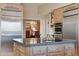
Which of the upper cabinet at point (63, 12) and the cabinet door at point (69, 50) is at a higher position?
the upper cabinet at point (63, 12)

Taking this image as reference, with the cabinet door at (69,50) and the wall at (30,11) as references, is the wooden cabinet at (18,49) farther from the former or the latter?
the cabinet door at (69,50)

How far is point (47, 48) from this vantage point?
153 centimetres

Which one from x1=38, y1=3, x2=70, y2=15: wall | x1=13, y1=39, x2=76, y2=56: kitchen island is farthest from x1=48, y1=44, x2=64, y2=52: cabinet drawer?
x1=38, y1=3, x2=70, y2=15: wall

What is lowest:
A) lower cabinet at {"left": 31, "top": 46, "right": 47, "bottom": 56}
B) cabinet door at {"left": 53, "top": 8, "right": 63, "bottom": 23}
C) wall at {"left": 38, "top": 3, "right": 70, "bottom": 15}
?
lower cabinet at {"left": 31, "top": 46, "right": 47, "bottom": 56}

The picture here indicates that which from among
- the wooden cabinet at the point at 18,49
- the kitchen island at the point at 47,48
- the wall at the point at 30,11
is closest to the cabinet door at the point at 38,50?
the kitchen island at the point at 47,48

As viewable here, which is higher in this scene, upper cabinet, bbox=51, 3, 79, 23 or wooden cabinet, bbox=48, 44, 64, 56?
upper cabinet, bbox=51, 3, 79, 23

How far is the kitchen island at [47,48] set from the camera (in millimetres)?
1502

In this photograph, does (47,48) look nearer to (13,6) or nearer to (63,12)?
(63,12)

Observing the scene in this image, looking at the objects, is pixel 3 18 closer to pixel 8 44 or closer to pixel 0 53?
pixel 8 44

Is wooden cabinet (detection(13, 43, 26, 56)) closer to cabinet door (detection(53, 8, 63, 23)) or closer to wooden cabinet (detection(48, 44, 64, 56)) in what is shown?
wooden cabinet (detection(48, 44, 64, 56))

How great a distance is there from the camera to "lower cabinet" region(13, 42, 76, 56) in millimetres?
1503

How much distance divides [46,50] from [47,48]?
0.03m

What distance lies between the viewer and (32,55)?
1531mm

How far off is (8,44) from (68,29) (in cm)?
89
